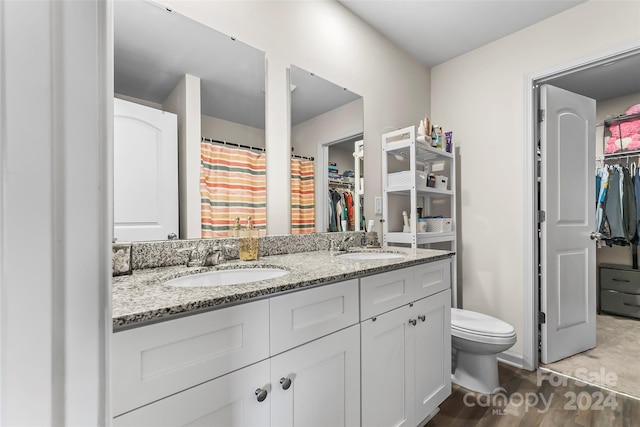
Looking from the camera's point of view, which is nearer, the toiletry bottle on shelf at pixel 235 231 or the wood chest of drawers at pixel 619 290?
the toiletry bottle on shelf at pixel 235 231

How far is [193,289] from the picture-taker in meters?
0.81

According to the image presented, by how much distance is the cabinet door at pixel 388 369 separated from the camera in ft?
3.76

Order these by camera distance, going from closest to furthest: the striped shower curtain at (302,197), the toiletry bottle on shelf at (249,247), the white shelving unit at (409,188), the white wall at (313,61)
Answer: the toiletry bottle on shelf at (249,247)
the white wall at (313,61)
the striped shower curtain at (302,197)
the white shelving unit at (409,188)

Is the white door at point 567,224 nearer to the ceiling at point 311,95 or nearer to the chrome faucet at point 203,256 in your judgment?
the ceiling at point 311,95

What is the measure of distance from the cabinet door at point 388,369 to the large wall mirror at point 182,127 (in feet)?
2.55

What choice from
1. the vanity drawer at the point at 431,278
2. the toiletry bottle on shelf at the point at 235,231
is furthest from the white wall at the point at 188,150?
the vanity drawer at the point at 431,278

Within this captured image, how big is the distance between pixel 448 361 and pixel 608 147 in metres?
3.30

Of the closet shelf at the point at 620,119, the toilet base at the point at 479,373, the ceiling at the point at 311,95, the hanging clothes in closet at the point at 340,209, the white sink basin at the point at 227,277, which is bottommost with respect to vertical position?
the toilet base at the point at 479,373

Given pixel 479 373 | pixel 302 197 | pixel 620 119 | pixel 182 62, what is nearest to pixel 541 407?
pixel 479 373

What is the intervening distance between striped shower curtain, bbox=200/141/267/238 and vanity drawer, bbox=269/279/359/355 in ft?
2.15

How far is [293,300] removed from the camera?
908mm

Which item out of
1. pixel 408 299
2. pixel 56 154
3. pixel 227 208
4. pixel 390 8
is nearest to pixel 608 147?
pixel 390 8

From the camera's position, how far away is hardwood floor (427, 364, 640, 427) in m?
1.57

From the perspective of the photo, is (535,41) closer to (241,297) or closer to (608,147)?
(608,147)
